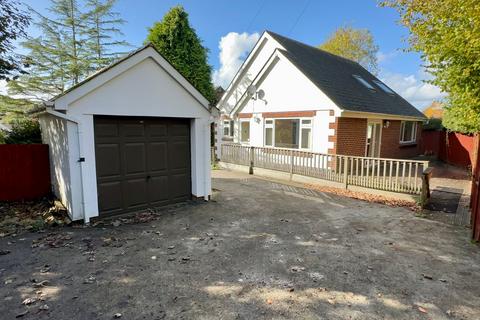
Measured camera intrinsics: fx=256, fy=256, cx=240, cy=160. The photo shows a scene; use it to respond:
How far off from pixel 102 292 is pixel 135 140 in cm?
387

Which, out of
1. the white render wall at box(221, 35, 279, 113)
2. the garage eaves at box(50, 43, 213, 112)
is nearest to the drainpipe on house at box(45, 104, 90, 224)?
the garage eaves at box(50, 43, 213, 112)

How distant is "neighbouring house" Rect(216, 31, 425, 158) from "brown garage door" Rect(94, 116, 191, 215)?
659 centimetres

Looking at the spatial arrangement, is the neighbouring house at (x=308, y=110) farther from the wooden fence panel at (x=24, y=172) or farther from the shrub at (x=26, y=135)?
the wooden fence panel at (x=24, y=172)

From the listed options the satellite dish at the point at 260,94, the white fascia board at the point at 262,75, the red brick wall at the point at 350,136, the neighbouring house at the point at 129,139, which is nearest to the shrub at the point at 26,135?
the neighbouring house at the point at 129,139

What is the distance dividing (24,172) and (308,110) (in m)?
10.7

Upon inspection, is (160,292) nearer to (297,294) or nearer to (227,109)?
(297,294)

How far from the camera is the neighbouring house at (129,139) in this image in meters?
5.57

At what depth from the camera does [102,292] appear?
3.33 meters

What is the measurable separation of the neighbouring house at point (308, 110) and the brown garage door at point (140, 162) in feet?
21.6

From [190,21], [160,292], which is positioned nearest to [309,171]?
[160,292]

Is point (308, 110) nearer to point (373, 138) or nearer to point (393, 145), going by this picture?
point (373, 138)

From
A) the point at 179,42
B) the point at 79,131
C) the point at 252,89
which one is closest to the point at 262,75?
the point at 252,89

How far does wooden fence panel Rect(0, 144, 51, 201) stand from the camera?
281 inches

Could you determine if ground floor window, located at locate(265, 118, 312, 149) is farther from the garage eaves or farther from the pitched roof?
the garage eaves
